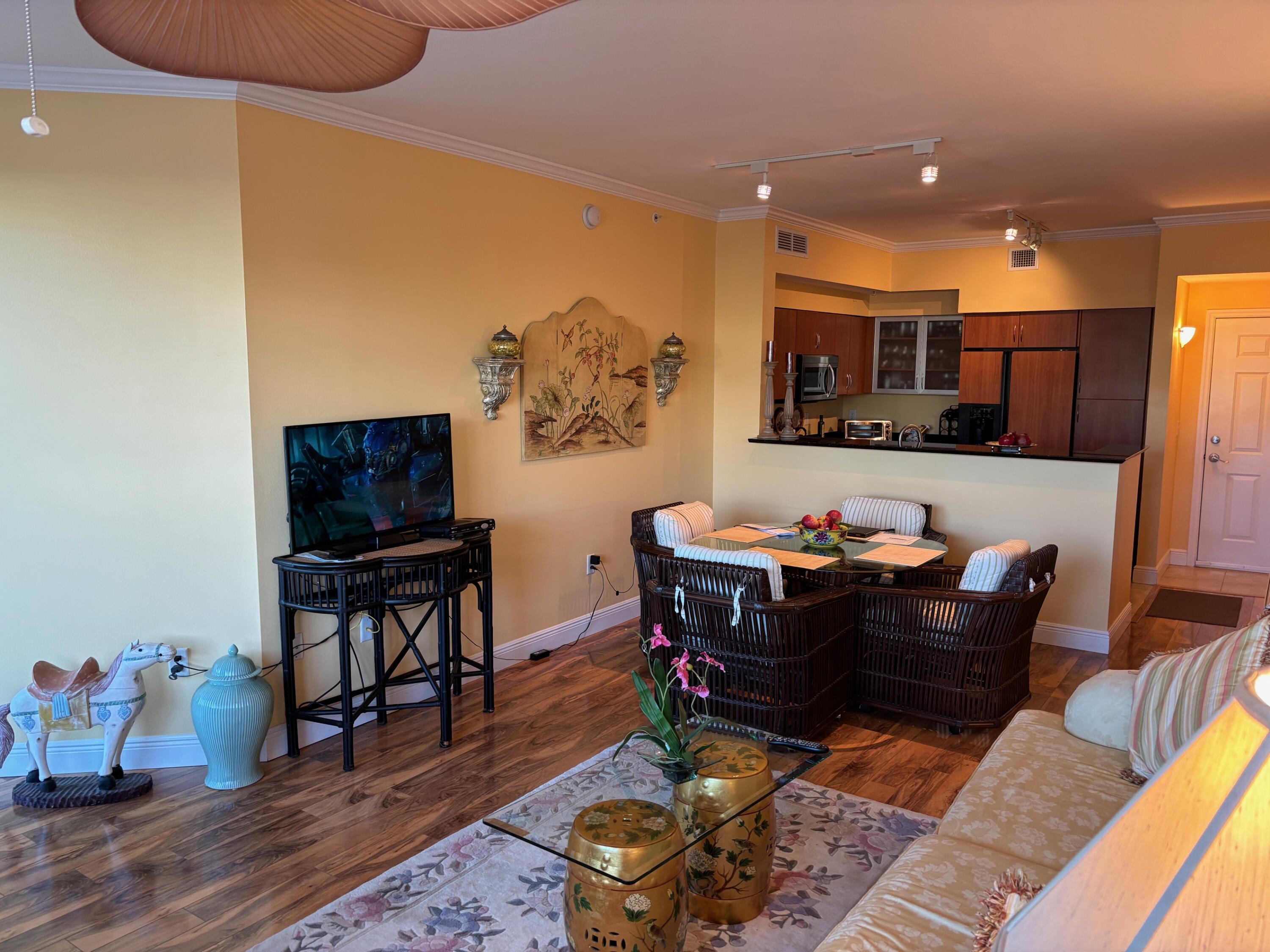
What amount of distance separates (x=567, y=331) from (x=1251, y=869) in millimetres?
4749

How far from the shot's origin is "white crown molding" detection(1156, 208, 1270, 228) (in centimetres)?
586

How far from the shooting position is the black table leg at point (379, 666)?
3959mm

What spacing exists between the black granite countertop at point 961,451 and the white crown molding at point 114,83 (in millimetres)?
3921

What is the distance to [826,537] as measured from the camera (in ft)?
14.4

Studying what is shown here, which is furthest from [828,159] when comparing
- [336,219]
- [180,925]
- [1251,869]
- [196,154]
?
[1251,869]

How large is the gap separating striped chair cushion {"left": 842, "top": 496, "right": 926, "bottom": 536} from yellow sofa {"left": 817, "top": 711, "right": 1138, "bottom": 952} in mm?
2347

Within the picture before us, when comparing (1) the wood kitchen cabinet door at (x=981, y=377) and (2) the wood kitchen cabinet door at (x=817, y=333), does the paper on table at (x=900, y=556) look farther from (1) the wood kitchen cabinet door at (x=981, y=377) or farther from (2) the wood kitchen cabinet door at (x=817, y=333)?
(1) the wood kitchen cabinet door at (x=981, y=377)

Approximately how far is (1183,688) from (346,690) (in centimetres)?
291

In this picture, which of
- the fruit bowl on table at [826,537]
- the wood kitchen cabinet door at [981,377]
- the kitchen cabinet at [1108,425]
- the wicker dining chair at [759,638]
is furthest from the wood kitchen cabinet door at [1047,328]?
the wicker dining chair at [759,638]

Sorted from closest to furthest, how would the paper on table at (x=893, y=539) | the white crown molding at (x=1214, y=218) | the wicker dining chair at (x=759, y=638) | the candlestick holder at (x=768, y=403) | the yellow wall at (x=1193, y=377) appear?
1. the wicker dining chair at (x=759, y=638)
2. the paper on table at (x=893, y=539)
3. the white crown molding at (x=1214, y=218)
4. the candlestick holder at (x=768, y=403)
5. the yellow wall at (x=1193, y=377)

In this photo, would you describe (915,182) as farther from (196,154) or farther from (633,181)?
(196,154)

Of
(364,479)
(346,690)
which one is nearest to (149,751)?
(346,690)

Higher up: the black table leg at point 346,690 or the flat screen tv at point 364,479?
the flat screen tv at point 364,479

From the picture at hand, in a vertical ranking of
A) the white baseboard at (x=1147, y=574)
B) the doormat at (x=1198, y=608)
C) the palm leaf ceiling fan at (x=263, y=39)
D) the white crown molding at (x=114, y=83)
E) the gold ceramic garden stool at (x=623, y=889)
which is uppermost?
the white crown molding at (x=114, y=83)
